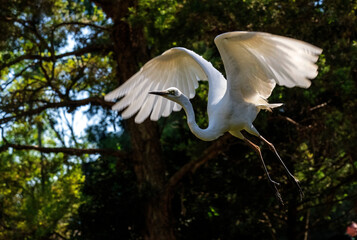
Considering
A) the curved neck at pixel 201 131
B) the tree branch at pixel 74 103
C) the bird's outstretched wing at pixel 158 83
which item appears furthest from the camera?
the tree branch at pixel 74 103

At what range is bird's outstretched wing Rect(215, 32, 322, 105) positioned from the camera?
14.5 ft

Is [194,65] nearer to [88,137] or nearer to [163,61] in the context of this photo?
[163,61]

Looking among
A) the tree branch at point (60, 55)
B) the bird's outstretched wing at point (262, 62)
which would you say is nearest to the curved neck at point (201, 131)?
the bird's outstretched wing at point (262, 62)

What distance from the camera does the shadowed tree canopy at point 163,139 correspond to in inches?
329

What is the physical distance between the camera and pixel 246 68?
17.0 feet

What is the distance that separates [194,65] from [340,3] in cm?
267

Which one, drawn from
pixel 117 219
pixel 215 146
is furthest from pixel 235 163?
pixel 117 219

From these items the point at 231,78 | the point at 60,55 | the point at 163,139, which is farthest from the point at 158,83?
the point at 163,139

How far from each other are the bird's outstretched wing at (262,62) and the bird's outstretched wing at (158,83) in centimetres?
89

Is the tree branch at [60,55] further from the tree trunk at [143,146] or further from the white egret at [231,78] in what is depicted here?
the white egret at [231,78]

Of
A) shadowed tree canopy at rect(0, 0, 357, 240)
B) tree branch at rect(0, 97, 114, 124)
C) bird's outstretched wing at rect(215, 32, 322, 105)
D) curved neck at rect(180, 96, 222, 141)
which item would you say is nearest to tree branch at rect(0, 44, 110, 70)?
shadowed tree canopy at rect(0, 0, 357, 240)

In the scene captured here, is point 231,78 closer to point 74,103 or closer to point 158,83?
point 158,83

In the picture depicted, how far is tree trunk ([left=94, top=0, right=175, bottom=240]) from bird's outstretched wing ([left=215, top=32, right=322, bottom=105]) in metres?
4.14

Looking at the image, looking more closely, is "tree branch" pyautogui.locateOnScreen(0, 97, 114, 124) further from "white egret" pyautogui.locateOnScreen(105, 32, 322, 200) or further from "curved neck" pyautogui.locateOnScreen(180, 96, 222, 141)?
"curved neck" pyautogui.locateOnScreen(180, 96, 222, 141)
